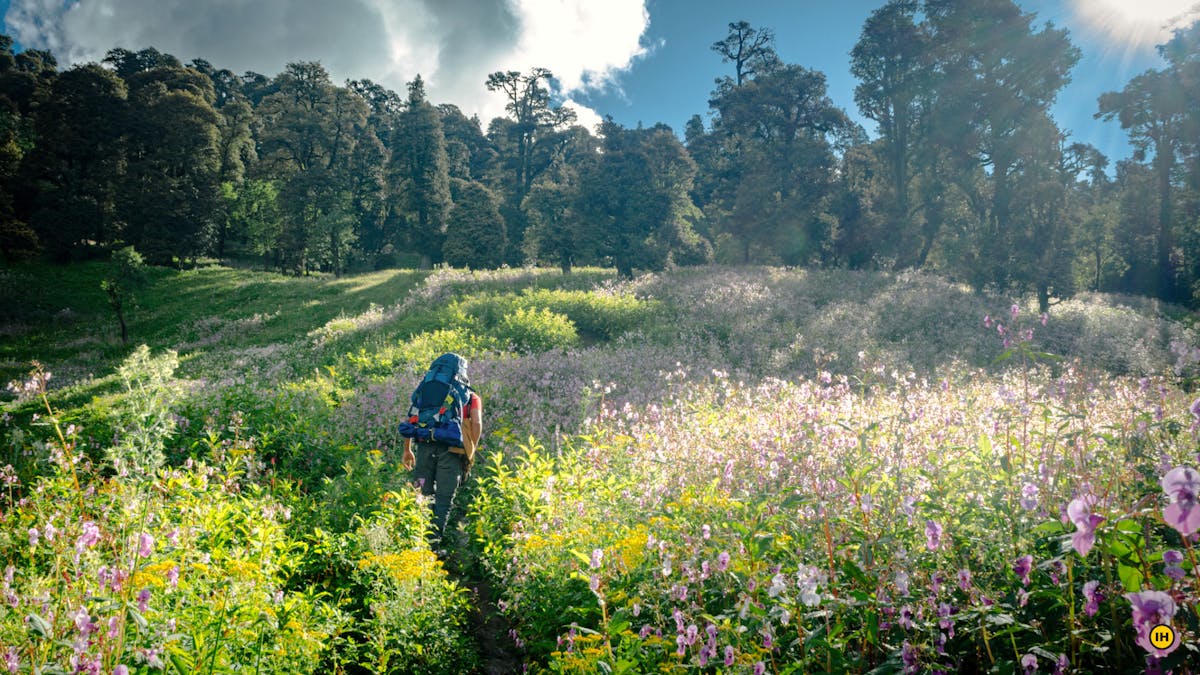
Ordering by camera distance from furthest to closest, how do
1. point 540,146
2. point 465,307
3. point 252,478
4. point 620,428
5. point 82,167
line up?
point 540,146
point 82,167
point 465,307
point 620,428
point 252,478

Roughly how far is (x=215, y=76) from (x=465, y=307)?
239 feet

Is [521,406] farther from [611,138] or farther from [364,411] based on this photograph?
[611,138]

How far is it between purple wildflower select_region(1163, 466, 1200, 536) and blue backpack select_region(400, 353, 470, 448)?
614cm

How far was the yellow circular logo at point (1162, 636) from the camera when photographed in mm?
1464

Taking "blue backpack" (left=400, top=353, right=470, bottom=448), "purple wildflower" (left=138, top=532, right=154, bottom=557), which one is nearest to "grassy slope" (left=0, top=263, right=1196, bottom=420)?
"blue backpack" (left=400, top=353, right=470, bottom=448)

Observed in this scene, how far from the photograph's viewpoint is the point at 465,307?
19.4 m

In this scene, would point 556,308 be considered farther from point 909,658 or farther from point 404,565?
point 909,658

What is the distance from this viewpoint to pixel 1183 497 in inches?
47.4

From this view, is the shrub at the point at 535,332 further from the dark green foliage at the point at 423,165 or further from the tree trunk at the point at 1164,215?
the dark green foliage at the point at 423,165

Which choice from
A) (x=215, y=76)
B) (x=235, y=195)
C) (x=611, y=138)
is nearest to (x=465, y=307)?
(x=611, y=138)

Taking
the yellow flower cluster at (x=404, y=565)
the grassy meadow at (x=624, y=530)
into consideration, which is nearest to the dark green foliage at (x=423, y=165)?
the grassy meadow at (x=624, y=530)

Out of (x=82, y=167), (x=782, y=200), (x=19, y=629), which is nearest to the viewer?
(x=19, y=629)

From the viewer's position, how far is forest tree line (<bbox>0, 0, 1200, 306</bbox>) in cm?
2508

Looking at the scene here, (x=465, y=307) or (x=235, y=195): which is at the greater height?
(x=235, y=195)
